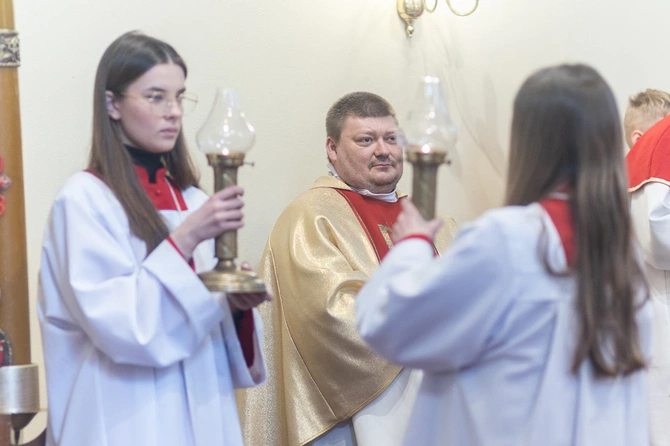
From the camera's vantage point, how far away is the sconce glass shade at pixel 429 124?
1973 mm

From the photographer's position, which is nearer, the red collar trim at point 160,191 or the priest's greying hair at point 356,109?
the red collar trim at point 160,191

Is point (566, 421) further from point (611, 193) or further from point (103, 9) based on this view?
point (103, 9)

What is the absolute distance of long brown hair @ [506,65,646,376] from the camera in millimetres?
1821

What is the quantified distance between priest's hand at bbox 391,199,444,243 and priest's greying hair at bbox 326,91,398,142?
2.10 m

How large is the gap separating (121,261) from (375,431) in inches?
62.5

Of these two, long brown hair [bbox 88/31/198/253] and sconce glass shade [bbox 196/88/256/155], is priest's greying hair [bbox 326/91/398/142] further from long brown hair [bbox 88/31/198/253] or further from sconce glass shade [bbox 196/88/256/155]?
sconce glass shade [bbox 196/88/256/155]

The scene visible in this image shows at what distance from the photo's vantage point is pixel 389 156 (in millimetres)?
3973

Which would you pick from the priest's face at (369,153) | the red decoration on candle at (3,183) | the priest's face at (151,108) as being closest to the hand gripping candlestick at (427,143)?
the priest's face at (151,108)

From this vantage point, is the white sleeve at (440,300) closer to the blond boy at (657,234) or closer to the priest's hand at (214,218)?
the priest's hand at (214,218)

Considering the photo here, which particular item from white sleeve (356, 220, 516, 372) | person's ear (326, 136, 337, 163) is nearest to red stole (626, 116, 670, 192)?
person's ear (326, 136, 337, 163)

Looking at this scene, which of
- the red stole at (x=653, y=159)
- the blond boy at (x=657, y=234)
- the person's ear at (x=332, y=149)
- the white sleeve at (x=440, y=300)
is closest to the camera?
the white sleeve at (x=440, y=300)

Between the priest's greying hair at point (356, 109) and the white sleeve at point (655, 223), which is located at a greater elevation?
the priest's greying hair at point (356, 109)

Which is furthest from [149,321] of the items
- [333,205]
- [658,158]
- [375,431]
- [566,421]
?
[658,158]

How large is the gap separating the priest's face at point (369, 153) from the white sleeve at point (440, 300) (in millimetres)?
2108
